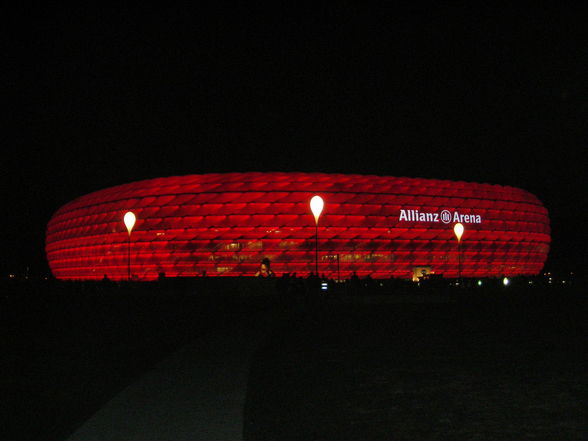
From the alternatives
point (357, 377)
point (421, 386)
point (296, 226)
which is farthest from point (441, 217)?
point (421, 386)

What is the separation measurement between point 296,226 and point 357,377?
2293 inches

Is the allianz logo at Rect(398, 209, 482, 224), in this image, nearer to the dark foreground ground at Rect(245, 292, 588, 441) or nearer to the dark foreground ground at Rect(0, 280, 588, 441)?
the dark foreground ground at Rect(0, 280, 588, 441)

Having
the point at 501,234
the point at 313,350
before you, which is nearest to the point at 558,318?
the point at 313,350

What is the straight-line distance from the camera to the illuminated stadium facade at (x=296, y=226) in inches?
2652

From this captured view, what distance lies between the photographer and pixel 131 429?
19.0ft

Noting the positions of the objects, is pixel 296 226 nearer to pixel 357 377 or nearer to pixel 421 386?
pixel 357 377

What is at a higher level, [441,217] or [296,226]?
[441,217]

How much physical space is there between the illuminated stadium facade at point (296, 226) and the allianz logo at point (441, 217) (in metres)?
0.10

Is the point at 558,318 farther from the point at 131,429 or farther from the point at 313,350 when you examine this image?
the point at 131,429

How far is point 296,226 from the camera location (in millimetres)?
67125

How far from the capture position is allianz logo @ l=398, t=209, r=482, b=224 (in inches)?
2761

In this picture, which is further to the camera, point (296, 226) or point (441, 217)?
point (441, 217)

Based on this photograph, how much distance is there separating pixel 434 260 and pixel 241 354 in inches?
2485

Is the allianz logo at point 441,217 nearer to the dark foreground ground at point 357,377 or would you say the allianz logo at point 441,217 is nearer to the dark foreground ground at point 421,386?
the dark foreground ground at point 357,377
